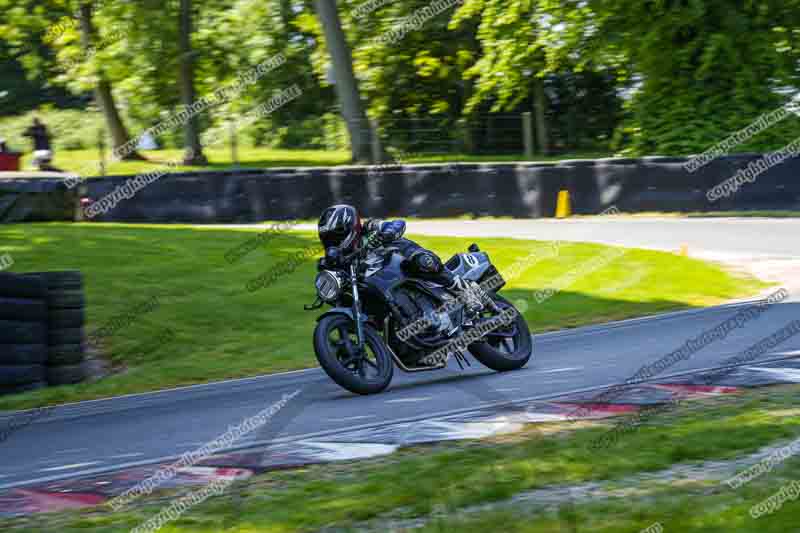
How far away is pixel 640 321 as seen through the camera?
12.5 meters

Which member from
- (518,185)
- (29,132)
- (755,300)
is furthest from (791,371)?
(29,132)

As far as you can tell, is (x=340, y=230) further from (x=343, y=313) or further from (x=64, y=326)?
(x=64, y=326)

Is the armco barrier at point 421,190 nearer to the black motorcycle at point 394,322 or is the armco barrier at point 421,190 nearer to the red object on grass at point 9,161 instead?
the red object on grass at point 9,161

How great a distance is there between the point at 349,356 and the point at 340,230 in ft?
3.08

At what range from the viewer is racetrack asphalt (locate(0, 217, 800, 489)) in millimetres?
7309

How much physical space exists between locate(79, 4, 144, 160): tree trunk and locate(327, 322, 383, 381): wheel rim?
25.8 metres

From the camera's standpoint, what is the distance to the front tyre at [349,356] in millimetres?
8266

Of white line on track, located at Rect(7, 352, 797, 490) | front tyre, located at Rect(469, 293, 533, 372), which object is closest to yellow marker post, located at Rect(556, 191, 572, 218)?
front tyre, located at Rect(469, 293, 533, 372)

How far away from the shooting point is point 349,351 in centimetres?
855

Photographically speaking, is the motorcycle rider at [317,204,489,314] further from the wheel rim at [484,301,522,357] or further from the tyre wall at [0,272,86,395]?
the tyre wall at [0,272,86,395]

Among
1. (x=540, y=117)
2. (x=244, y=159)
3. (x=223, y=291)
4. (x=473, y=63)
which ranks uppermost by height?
(x=473, y=63)

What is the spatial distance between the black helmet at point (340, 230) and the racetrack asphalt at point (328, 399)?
113 cm


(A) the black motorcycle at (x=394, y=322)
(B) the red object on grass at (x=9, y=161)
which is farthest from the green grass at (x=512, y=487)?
(B) the red object on grass at (x=9, y=161)

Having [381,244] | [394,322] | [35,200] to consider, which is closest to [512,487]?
[394,322]
